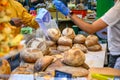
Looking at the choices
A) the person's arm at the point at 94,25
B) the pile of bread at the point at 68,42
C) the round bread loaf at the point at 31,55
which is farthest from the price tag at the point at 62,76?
the pile of bread at the point at 68,42

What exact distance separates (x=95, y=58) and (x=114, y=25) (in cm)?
56

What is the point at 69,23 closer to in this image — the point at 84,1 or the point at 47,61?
the point at 84,1

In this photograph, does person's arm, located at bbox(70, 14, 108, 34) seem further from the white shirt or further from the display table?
the display table

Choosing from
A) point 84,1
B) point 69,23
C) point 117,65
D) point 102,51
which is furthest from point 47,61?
point 84,1

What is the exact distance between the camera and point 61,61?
217cm

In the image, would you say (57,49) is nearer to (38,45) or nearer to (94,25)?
(38,45)

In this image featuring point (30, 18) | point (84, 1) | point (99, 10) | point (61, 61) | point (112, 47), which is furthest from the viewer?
point (84, 1)

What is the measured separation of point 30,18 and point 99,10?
204cm

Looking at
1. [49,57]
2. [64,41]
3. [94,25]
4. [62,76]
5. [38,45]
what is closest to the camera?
[62,76]

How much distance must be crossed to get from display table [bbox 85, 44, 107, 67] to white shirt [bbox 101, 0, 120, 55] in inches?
7.6

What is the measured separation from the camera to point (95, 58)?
8.82ft

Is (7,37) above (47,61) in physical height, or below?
above

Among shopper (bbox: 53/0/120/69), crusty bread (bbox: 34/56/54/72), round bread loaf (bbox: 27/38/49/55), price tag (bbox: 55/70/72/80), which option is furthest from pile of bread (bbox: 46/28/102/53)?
price tag (bbox: 55/70/72/80)

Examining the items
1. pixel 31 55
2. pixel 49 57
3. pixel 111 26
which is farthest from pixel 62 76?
pixel 111 26
